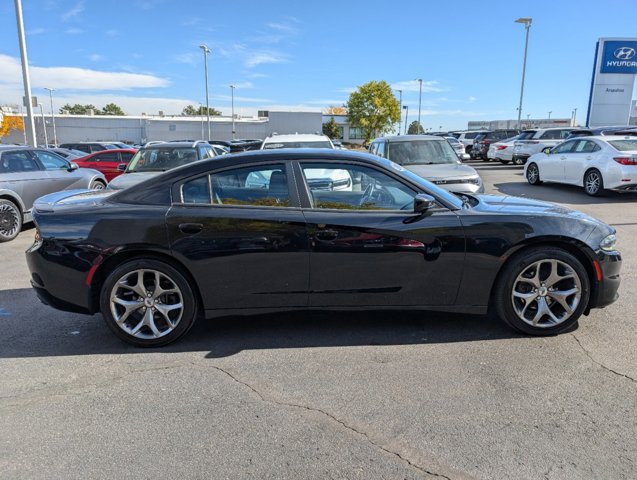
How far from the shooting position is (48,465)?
2482 millimetres

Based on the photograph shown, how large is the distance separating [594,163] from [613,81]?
56.6 ft

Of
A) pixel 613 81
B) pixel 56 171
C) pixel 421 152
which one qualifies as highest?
pixel 613 81

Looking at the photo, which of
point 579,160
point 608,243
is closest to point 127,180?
point 608,243

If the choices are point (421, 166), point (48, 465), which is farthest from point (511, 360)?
point (421, 166)

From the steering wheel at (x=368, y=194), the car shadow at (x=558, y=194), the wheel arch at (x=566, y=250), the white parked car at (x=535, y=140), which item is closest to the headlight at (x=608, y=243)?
the wheel arch at (x=566, y=250)

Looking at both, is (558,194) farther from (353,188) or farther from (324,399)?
(324,399)

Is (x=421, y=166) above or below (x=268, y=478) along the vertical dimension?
above

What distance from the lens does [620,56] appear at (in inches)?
984

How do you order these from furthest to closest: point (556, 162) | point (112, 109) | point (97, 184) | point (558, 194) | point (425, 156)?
1. point (112, 109)
2. point (556, 162)
3. point (558, 194)
4. point (97, 184)
5. point (425, 156)

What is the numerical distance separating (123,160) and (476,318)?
16077 mm

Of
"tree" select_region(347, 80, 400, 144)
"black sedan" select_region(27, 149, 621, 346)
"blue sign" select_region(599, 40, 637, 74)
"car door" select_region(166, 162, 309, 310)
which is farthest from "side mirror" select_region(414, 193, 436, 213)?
"tree" select_region(347, 80, 400, 144)

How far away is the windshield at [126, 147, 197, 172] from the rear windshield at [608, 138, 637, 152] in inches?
397

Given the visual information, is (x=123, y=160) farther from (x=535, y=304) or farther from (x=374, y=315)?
(x=535, y=304)

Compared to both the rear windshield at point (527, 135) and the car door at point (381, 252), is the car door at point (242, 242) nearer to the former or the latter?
the car door at point (381, 252)
